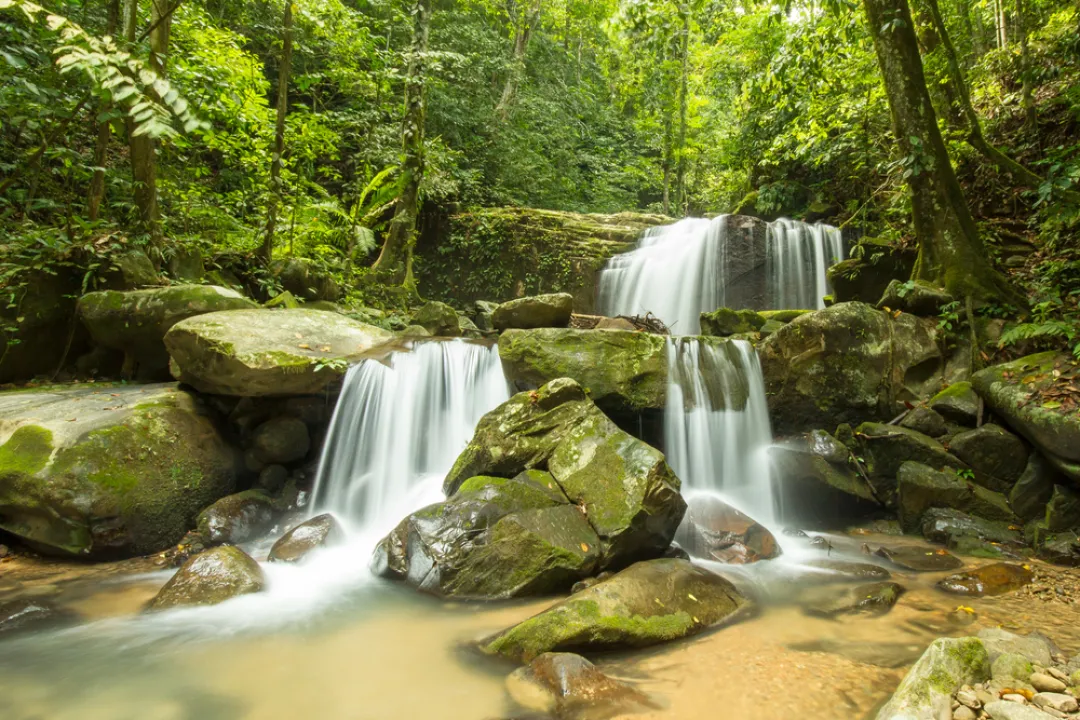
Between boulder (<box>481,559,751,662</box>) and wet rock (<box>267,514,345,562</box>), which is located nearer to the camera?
boulder (<box>481,559,751,662</box>)

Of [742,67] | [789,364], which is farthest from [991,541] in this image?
[742,67]

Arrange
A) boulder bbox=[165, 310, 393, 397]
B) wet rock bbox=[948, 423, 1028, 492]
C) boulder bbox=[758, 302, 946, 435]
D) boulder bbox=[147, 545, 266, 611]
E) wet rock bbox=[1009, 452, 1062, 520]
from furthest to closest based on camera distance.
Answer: boulder bbox=[758, 302, 946, 435] → boulder bbox=[165, 310, 393, 397] → wet rock bbox=[948, 423, 1028, 492] → wet rock bbox=[1009, 452, 1062, 520] → boulder bbox=[147, 545, 266, 611]

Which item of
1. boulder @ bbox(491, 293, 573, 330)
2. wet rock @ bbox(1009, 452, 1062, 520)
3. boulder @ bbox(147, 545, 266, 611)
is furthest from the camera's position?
boulder @ bbox(491, 293, 573, 330)

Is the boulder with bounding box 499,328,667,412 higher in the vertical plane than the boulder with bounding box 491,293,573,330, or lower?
lower

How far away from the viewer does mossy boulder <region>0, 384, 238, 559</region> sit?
4562 millimetres

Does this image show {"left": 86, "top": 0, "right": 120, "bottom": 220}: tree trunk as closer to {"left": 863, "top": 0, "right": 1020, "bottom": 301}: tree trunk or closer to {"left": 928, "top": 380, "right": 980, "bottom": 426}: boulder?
{"left": 863, "top": 0, "right": 1020, "bottom": 301}: tree trunk

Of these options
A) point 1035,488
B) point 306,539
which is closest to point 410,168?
point 306,539

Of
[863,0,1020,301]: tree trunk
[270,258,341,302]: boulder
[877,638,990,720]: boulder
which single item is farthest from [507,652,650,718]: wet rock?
[270,258,341,302]: boulder

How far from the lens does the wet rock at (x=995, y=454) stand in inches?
208

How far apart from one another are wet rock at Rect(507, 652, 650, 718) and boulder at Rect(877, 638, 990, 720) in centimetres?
108

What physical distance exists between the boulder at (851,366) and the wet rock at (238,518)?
5.69m

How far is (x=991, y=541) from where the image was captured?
488 centimetres

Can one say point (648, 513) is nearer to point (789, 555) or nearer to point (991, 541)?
point (789, 555)

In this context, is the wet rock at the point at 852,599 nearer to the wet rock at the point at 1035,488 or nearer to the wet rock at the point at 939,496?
the wet rock at the point at 939,496
